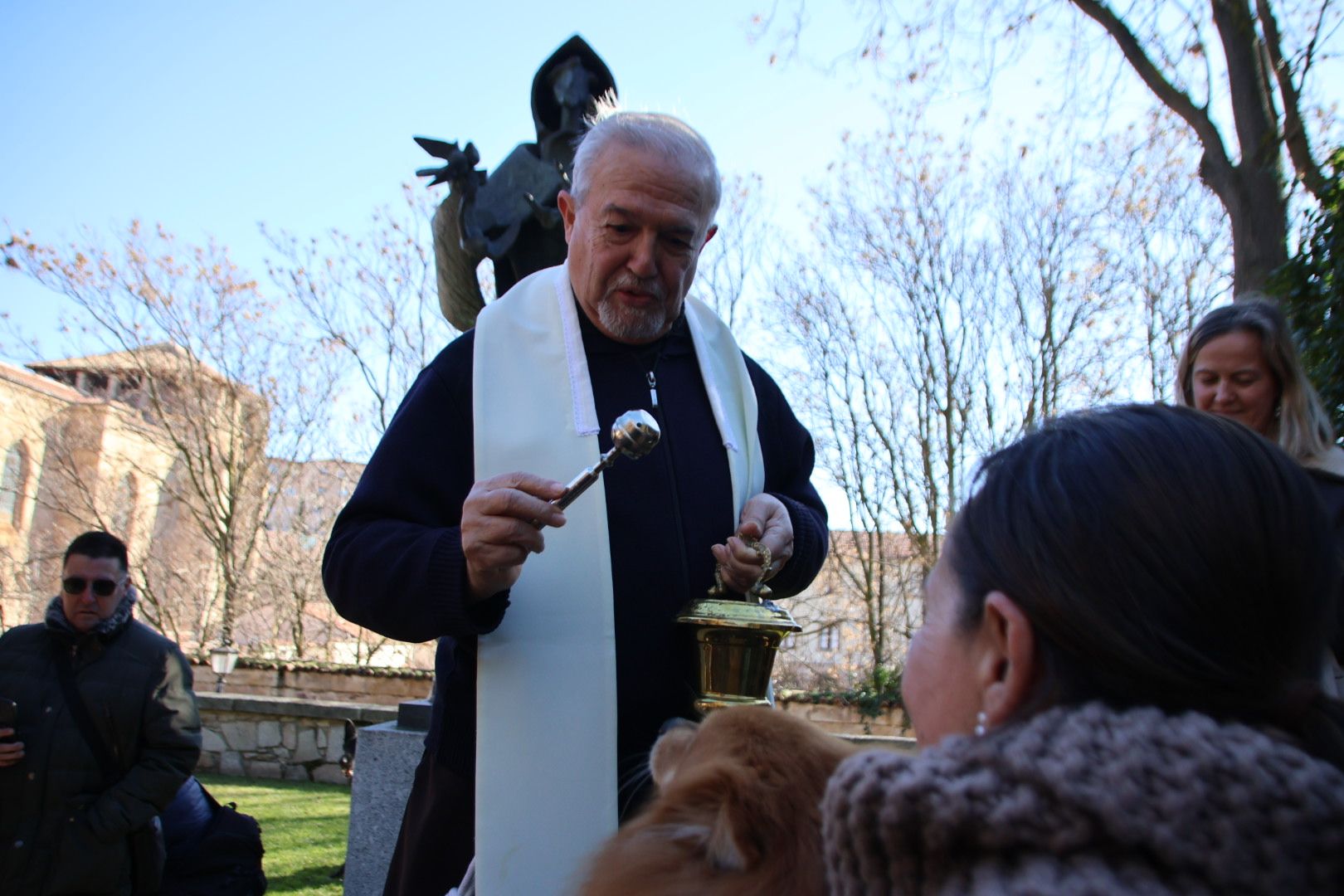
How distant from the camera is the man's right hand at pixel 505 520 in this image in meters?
1.53

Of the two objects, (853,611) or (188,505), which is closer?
(853,611)

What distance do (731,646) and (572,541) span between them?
0.35 metres

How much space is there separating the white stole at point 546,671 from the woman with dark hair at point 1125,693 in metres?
0.87

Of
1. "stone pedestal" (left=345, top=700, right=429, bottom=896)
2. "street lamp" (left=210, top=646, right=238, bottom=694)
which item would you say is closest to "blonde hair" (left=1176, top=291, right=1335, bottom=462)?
"stone pedestal" (left=345, top=700, right=429, bottom=896)

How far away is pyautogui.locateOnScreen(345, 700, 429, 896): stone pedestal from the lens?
14.3 feet

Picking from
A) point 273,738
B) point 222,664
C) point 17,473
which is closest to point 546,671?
point 273,738

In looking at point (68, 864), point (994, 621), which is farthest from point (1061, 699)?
point (68, 864)

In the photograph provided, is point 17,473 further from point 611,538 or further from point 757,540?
point 757,540

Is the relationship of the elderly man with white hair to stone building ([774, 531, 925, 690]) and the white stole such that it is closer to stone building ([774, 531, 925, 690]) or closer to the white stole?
the white stole

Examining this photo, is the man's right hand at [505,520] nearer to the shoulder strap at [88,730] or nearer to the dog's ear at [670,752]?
the dog's ear at [670,752]

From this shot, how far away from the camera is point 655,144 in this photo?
1909 millimetres

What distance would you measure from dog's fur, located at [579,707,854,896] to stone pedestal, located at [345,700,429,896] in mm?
3382

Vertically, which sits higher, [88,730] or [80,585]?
[80,585]

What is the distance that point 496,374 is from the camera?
1987 millimetres
